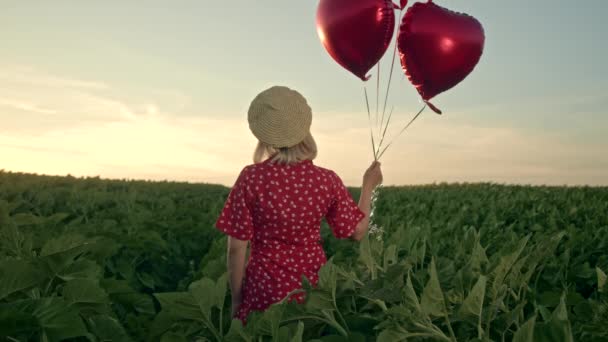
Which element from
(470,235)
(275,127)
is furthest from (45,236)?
(470,235)

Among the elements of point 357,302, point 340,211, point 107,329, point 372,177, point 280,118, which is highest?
point 280,118

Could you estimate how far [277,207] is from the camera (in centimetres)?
356

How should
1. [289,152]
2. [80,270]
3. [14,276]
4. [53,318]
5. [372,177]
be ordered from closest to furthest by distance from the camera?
[53,318] → [14,276] → [80,270] → [289,152] → [372,177]

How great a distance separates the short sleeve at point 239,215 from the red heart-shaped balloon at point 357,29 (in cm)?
169

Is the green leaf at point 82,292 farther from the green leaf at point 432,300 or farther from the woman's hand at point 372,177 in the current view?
the woman's hand at point 372,177

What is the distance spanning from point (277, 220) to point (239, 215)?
0.68 ft

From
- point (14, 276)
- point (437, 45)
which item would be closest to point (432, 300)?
point (14, 276)

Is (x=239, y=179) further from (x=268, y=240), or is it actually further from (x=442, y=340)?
(x=442, y=340)

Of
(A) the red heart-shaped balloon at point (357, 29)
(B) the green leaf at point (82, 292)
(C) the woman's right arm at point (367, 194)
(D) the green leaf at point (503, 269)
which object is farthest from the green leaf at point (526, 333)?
(A) the red heart-shaped balloon at point (357, 29)

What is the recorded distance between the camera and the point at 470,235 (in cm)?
269

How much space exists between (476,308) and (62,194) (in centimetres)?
825

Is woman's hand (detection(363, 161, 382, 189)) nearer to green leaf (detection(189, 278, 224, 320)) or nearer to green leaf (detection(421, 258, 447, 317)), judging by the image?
green leaf (detection(189, 278, 224, 320))

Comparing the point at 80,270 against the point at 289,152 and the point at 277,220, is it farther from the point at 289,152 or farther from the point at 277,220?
the point at 289,152

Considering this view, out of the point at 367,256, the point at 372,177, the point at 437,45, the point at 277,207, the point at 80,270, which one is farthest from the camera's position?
the point at 437,45
